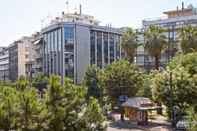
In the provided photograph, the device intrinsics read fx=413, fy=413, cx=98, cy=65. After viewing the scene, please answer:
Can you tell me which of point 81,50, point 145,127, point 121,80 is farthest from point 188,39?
point 81,50

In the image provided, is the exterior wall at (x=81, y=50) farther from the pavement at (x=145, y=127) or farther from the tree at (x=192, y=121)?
the tree at (x=192, y=121)

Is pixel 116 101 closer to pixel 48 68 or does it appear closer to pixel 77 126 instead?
pixel 77 126

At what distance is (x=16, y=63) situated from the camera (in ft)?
462

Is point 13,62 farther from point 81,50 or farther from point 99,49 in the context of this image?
point 81,50

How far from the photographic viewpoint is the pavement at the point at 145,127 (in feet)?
158

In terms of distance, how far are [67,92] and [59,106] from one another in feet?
3.51

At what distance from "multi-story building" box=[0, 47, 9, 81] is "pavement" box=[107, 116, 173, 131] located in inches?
4149

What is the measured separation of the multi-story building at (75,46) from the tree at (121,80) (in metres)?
38.2

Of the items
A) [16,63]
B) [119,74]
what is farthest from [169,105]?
→ [16,63]

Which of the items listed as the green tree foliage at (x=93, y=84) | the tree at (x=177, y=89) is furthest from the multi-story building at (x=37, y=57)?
the tree at (x=177, y=89)

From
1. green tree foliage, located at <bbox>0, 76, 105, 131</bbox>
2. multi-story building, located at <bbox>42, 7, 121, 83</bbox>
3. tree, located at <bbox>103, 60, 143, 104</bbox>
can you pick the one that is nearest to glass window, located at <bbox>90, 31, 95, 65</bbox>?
multi-story building, located at <bbox>42, 7, 121, 83</bbox>

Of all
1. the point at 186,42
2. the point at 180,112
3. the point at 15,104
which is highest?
the point at 186,42

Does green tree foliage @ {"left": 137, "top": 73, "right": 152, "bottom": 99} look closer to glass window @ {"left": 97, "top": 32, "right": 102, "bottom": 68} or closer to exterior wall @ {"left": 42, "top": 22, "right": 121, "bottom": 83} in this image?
exterior wall @ {"left": 42, "top": 22, "right": 121, "bottom": 83}

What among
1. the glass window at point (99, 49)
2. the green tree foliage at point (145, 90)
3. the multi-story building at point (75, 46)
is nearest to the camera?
the green tree foliage at point (145, 90)
